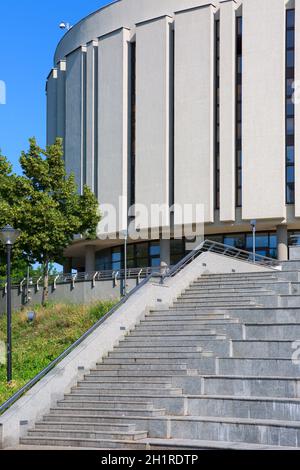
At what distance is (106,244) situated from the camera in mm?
48344

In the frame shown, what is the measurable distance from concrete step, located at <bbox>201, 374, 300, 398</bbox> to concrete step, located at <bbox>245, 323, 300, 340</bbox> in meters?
1.80

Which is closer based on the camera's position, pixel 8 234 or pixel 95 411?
pixel 95 411

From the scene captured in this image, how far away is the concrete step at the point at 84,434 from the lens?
15.9 meters

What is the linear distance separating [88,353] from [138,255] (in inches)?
1088

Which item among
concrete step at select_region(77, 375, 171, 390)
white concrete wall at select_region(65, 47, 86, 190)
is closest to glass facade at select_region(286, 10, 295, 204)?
white concrete wall at select_region(65, 47, 86, 190)

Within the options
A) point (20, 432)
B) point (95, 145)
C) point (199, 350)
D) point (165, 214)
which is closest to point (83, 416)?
point (20, 432)

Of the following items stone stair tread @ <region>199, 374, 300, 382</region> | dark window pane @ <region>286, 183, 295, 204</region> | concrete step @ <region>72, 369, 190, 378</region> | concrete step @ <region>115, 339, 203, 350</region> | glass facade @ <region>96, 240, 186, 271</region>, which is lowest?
concrete step @ <region>72, 369, 190, 378</region>

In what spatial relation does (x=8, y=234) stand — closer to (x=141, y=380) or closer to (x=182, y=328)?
(x=182, y=328)

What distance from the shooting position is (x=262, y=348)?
58.5 feet

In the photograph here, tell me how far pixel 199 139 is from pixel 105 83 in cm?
748

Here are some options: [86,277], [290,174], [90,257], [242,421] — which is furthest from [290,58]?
[242,421]

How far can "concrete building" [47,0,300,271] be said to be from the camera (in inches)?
1565

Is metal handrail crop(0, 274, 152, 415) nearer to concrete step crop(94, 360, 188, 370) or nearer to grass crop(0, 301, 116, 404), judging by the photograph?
concrete step crop(94, 360, 188, 370)

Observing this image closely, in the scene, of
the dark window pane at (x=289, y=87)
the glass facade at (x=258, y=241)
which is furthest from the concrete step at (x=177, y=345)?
the glass facade at (x=258, y=241)
